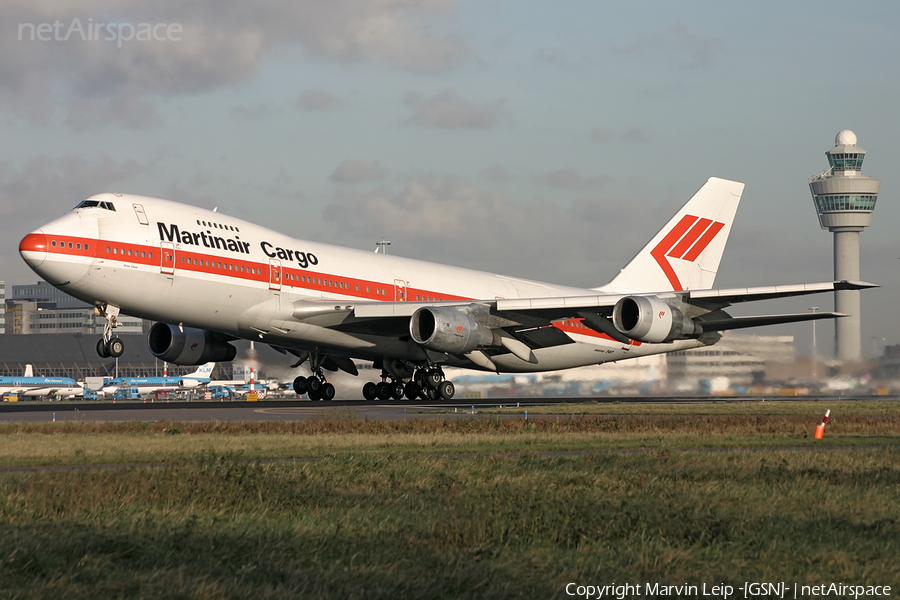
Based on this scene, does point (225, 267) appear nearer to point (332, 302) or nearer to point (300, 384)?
point (332, 302)

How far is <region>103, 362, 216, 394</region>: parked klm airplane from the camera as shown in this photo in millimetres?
104312

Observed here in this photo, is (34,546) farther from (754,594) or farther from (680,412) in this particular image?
(680,412)

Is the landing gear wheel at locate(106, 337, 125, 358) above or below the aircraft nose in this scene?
below

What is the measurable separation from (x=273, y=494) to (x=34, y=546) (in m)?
3.94

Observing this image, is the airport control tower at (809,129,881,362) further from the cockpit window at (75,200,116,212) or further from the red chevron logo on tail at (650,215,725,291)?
the cockpit window at (75,200,116,212)

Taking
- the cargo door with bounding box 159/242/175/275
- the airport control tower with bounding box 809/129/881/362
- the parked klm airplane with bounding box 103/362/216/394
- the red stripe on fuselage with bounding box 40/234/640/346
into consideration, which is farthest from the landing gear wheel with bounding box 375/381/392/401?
the airport control tower with bounding box 809/129/881/362

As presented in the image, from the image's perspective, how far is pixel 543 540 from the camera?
32.5 ft

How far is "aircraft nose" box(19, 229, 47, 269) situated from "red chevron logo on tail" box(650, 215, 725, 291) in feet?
100

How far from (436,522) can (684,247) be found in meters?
43.5

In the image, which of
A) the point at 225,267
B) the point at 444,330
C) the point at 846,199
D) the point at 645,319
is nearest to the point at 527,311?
the point at 444,330

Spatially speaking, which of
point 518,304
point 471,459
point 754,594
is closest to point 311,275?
point 518,304

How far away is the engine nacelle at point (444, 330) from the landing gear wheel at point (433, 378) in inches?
163

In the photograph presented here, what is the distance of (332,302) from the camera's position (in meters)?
38.6

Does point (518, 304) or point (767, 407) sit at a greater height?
point (518, 304)
